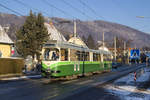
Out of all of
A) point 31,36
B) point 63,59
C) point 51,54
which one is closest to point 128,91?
point 63,59

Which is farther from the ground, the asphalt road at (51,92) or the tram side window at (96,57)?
the tram side window at (96,57)

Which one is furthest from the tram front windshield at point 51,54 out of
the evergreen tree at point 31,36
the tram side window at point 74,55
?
the evergreen tree at point 31,36

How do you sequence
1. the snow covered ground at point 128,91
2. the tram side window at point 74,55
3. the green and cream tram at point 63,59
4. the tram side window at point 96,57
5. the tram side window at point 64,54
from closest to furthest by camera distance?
the snow covered ground at point 128,91 < the green and cream tram at point 63,59 < the tram side window at point 64,54 < the tram side window at point 74,55 < the tram side window at point 96,57

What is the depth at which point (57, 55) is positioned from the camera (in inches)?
695

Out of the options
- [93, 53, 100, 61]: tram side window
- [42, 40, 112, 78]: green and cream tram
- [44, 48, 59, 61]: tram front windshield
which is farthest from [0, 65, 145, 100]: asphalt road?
[93, 53, 100, 61]: tram side window

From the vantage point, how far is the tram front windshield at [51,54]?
17.6m

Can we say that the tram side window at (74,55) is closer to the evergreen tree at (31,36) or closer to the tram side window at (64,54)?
the tram side window at (64,54)

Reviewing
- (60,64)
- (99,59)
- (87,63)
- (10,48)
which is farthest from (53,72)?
(10,48)

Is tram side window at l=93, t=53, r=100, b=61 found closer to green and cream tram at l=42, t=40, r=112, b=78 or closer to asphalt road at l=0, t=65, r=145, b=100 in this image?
green and cream tram at l=42, t=40, r=112, b=78

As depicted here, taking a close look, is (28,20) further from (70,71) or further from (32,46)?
(70,71)

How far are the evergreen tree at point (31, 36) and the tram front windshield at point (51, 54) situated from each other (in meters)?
15.0

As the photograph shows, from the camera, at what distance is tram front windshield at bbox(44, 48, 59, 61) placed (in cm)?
1756

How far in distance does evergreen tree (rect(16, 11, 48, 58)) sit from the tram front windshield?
15.0m

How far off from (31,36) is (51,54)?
16149 mm
